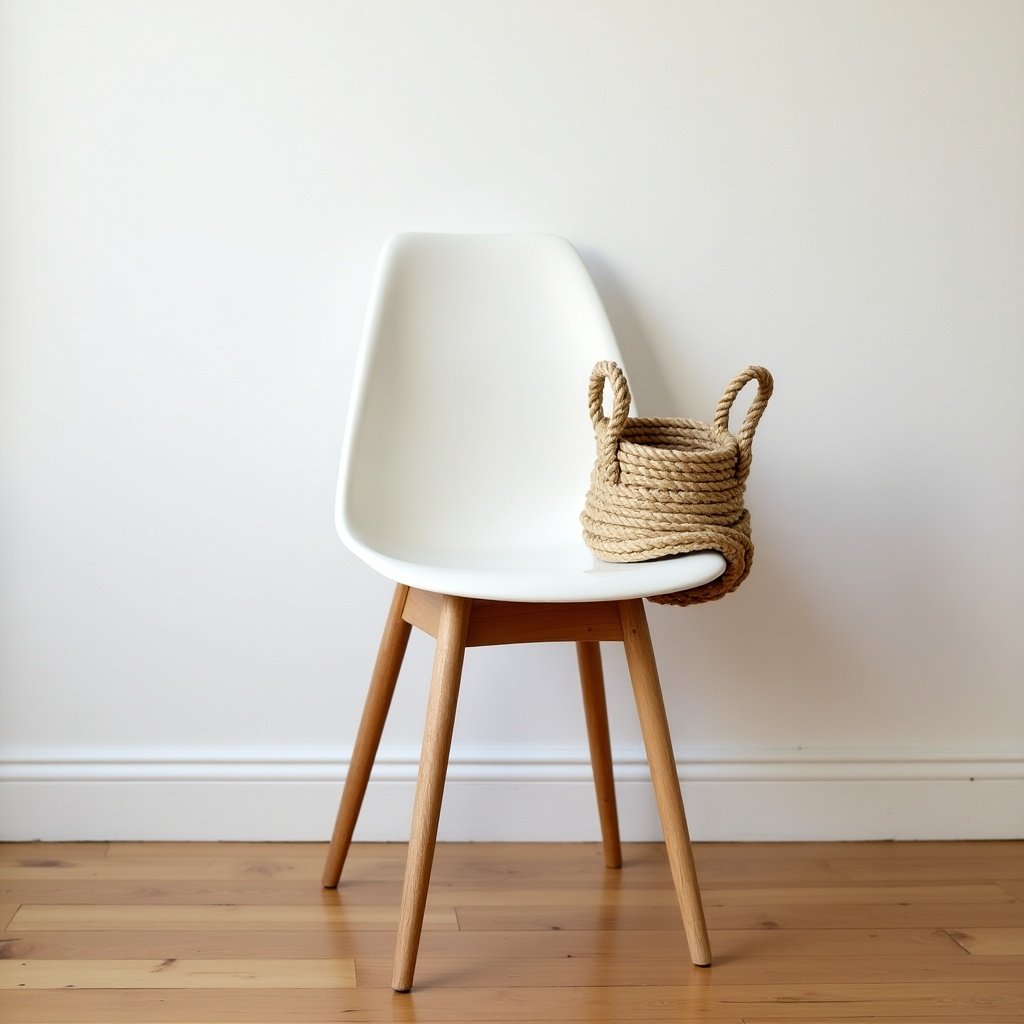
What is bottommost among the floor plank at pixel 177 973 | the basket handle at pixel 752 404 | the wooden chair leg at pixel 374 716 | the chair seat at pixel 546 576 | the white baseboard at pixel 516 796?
the white baseboard at pixel 516 796

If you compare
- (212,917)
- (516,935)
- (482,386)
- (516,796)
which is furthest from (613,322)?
(212,917)

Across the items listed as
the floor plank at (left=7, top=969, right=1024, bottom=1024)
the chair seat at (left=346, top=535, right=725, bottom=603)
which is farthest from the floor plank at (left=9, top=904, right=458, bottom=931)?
the chair seat at (left=346, top=535, right=725, bottom=603)

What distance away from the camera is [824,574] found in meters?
1.48

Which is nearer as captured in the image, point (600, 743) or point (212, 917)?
point (212, 917)

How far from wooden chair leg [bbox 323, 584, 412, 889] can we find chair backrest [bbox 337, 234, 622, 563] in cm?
11

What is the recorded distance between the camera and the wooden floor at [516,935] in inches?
40.6

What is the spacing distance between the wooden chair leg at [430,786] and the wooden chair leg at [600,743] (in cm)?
29

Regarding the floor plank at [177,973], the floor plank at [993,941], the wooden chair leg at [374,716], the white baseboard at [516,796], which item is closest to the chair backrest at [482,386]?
the wooden chair leg at [374,716]

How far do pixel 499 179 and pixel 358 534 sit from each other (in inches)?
21.3

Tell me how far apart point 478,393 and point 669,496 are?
337 millimetres

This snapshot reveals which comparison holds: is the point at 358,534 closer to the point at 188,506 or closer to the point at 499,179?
the point at 188,506

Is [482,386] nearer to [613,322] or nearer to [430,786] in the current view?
[613,322]

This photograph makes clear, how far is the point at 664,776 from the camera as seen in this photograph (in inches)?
42.9

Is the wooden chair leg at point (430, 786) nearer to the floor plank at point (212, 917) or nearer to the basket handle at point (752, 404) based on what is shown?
the floor plank at point (212, 917)
